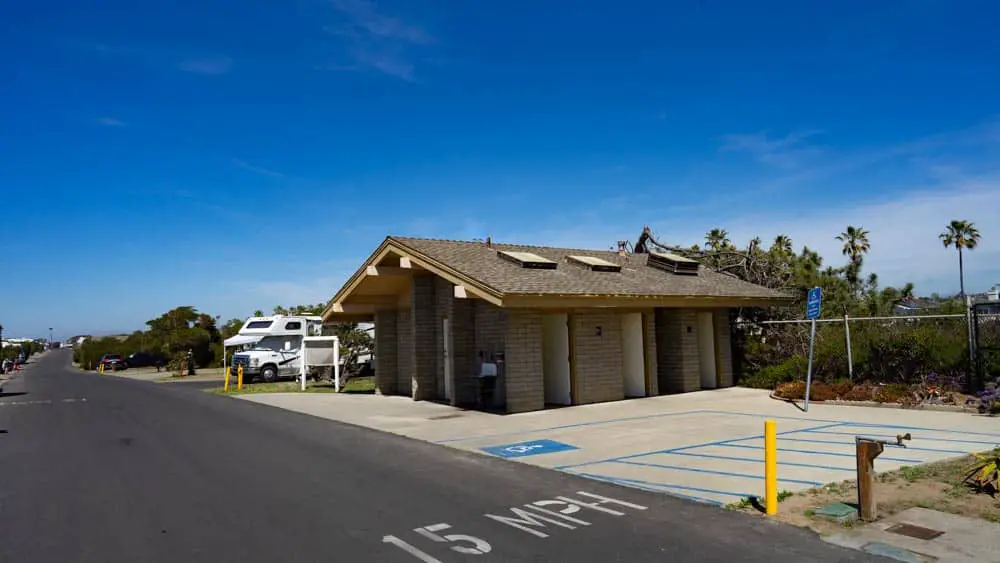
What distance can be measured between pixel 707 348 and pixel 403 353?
960cm

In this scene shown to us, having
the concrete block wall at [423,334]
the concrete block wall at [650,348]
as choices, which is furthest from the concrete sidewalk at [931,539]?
the concrete block wall at [423,334]

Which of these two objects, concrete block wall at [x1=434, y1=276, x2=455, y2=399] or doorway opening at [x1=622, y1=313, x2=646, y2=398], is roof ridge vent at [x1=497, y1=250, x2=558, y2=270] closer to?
concrete block wall at [x1=434, y1=276, x2=455, y2=399]

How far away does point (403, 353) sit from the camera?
69.9 ft

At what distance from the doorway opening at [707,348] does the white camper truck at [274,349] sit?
1683 centimetres

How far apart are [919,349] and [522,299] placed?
9.53m

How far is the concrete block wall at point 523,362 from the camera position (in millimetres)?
15250

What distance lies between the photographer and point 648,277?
19.5 meters

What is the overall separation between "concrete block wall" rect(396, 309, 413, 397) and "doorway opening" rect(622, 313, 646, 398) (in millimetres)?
6731

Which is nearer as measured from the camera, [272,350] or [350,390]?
[350,390]

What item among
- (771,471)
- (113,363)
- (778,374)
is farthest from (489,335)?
(113,363)

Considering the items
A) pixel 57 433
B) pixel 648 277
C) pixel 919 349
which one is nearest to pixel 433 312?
pixel 648 277

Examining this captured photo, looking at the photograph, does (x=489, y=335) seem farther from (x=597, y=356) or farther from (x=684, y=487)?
(x=684, y=487)

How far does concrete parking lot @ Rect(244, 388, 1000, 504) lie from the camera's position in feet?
28.6

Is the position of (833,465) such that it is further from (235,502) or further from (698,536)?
(235,502)
